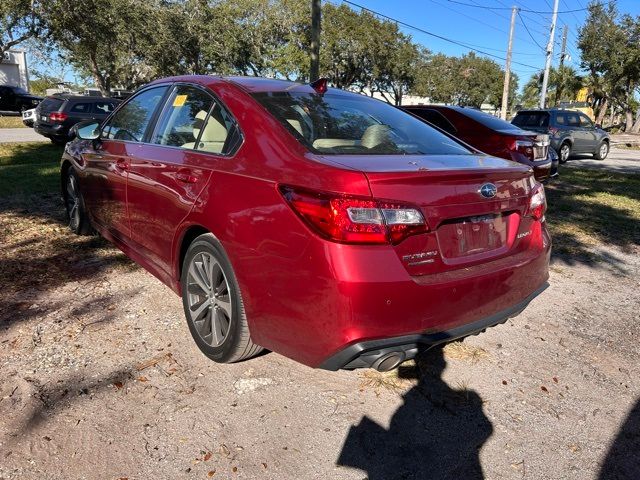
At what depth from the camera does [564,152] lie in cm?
1627

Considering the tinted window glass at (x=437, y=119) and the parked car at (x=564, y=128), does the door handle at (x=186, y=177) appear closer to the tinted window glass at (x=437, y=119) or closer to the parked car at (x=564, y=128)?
the tinted window glass at (x=437, y=119)

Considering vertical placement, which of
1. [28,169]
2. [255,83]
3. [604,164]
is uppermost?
[255,83]

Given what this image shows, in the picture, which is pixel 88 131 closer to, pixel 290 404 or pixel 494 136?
pixel 290 404

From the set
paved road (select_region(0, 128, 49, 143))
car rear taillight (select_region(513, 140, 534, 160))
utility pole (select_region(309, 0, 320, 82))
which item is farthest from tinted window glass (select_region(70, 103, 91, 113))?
car rear taillight (select_region(513, 140, 534, 160))

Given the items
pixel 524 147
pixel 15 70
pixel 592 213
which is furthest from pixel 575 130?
pixel 15 70

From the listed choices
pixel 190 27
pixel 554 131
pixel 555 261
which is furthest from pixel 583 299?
pixel 190 27

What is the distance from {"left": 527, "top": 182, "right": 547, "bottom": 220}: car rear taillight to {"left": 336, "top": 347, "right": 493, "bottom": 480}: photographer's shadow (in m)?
1.08

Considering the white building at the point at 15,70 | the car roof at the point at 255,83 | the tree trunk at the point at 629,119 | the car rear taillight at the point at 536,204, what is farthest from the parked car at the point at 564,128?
the white building at the point at 15,70

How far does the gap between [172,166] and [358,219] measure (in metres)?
1.48

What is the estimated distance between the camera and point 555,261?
5.41m

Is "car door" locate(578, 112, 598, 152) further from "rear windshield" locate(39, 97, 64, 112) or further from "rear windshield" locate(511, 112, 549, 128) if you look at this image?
"rear windshield" locate(39, 97, 64, 112)

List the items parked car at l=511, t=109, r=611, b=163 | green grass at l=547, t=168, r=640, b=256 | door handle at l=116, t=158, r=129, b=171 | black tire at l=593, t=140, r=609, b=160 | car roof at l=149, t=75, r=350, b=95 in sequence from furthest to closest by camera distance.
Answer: black tire at l=593, t=140, r=609, b=160, parked car at l=511, t=109, r=611, b=163, green grass at l=547, t=168, r=640, b=256, door handle at l=116, t=158, r=129, b=171, car roof at l=149, t=75, r=350, b=95

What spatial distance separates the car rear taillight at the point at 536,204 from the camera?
2.97 meters

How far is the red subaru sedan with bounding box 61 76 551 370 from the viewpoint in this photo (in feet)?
7.29
